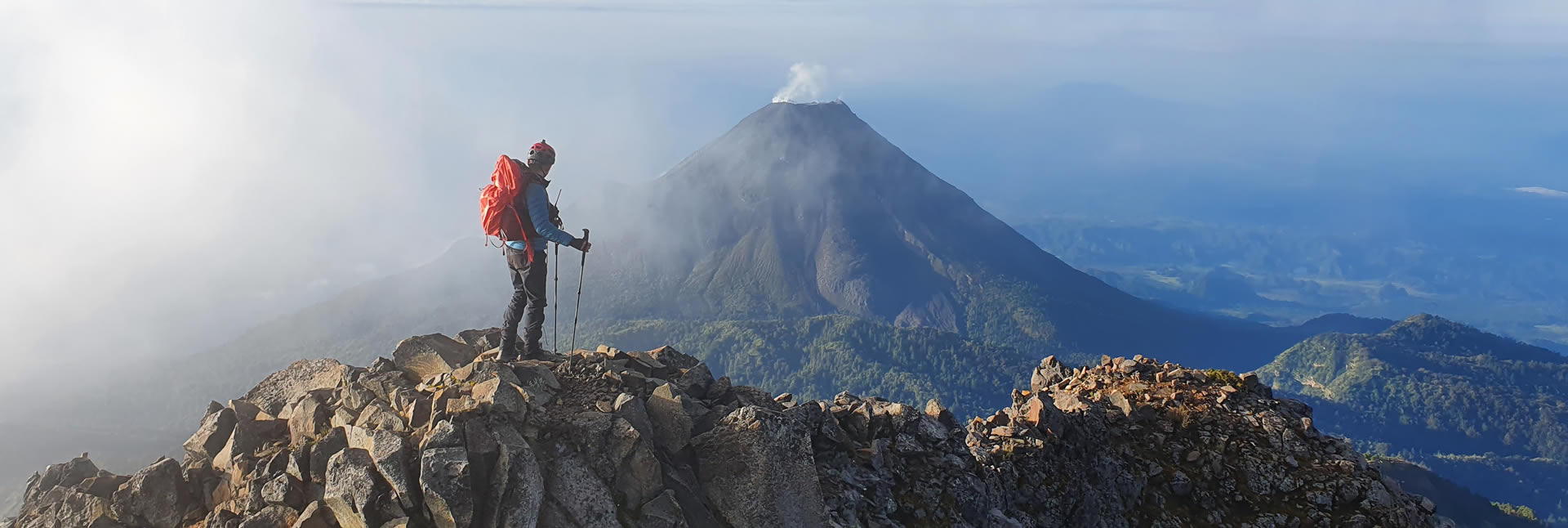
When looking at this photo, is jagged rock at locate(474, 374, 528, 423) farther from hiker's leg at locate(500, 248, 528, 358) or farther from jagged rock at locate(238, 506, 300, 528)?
jagged rock at locate(238, 506, 300, 528)

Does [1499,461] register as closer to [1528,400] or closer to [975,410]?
[1528,400]

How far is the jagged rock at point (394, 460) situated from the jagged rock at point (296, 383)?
137 inches

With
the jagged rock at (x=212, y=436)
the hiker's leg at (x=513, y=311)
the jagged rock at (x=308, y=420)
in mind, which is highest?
the hiker's leg at (x=513, y=311)

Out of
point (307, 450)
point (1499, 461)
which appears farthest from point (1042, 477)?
point (1499, 461)

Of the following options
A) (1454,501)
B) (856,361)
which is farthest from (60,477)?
(856,361)

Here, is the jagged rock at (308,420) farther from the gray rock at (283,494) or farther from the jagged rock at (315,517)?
the jagged rock at (315,517)

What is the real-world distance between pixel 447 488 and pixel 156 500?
5102 millimetres

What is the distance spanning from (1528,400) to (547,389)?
25395 centimetres

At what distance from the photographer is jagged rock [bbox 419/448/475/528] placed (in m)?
12.3

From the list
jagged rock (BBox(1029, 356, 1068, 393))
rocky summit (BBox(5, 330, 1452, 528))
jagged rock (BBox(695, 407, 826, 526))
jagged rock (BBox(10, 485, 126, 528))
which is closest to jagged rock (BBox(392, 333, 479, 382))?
rocky summit (BBox(5, 330, 1452, 528))

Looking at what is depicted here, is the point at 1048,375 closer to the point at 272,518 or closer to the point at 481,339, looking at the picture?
the point at 481,339

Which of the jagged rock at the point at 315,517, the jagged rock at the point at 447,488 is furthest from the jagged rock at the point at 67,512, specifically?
the jagged rock at the point at 447,488

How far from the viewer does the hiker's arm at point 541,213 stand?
602 inches

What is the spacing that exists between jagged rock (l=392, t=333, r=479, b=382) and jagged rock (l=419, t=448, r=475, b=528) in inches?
154
